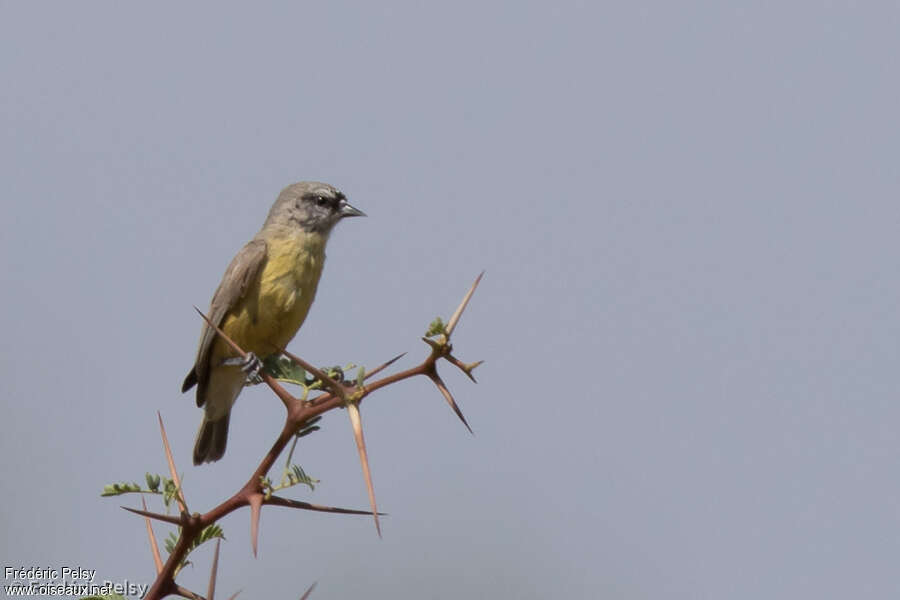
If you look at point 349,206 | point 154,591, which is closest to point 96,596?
point 154,591

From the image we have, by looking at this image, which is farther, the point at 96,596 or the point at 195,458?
the point at 195,458

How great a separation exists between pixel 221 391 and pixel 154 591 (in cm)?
448

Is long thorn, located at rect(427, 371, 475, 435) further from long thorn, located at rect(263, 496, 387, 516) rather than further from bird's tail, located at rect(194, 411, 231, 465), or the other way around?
bird's tail, located at rect(194, 411, 231, 465)

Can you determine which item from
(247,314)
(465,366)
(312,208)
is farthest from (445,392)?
(312,208)

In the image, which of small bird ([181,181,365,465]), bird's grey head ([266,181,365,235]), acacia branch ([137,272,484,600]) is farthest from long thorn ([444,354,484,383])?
bird's grey head ([266,181,365,235])

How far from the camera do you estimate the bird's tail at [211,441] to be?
707 cm

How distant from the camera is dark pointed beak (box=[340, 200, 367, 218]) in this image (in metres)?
7.93

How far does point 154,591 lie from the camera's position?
101 inches

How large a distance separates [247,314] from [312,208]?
131 centimetres

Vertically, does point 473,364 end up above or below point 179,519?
above

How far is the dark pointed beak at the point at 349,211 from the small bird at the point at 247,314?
1.62ft

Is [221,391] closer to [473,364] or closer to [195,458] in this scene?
[195,458]

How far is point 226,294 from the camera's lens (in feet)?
22.6

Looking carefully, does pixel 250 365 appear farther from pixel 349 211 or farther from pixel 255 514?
pixel 349 211
